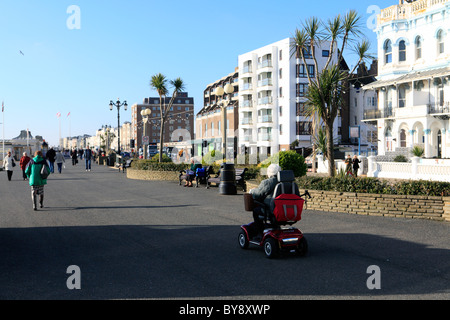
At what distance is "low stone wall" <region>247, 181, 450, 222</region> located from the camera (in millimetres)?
11453

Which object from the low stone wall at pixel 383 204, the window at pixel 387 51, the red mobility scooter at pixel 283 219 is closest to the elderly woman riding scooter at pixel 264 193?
the red mobility scooter at pixel 283 219

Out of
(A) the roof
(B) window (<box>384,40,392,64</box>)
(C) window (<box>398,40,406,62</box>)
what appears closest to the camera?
(A) the roof

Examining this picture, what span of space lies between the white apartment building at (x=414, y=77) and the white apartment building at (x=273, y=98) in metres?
24.2

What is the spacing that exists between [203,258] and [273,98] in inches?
2470

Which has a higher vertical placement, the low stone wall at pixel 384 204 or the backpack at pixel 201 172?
the backpack at pixel 201 172

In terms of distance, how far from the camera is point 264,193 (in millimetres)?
8180

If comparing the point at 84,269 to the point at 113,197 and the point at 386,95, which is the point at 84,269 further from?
the point at 386,95

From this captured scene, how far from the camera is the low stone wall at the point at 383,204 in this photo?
11.5 m

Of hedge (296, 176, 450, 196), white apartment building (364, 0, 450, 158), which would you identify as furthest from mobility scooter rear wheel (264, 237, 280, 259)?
white apartment building (364, 0, 450, 158)

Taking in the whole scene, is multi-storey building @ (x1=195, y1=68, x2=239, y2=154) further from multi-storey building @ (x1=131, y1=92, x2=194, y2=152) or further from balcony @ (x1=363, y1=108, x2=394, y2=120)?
multi-storey building @ (x1=131, y1=92, x2=194, y2=152)

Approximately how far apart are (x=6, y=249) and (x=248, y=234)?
439 centimetres

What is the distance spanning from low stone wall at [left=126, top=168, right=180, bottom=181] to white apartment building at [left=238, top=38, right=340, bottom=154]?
3722 cm

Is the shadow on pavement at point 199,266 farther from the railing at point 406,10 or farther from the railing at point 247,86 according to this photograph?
the railing at point 247,86
